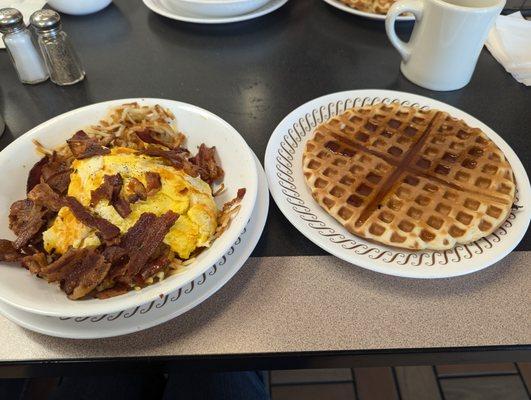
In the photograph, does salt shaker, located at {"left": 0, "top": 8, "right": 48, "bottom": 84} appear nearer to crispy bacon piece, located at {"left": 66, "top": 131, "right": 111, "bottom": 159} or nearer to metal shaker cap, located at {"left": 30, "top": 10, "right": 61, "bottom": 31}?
metal shaker cap, located at {"left": 30, "top": 10, "right": 61, "bottom": 31}

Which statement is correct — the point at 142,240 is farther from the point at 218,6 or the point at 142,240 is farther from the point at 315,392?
the point at 315,392

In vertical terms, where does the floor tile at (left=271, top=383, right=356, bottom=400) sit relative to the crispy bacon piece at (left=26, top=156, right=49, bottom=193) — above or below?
below

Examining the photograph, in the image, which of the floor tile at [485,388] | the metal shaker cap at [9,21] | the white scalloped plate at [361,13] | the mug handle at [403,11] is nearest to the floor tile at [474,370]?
the floor tile at [485,388]

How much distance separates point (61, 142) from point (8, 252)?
302 millimetres

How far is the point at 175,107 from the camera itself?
982mm

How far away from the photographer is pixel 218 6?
1.47 metres

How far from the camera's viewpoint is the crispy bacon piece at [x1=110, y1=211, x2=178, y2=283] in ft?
2.34

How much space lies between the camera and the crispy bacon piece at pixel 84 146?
861 millimetres

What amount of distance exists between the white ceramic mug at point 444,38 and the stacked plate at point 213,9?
0.53m

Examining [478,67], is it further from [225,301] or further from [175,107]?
[225,301]

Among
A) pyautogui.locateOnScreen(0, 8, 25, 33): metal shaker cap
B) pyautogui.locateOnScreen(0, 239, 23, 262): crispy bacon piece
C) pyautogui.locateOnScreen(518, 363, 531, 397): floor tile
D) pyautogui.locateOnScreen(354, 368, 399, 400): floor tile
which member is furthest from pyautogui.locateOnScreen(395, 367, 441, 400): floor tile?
pyautogui.locateOnScreen(0, 8, 25, 33): metal shaker cap

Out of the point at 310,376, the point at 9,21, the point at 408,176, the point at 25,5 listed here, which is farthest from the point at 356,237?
the point at 25,5

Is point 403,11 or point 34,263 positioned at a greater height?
point 403,11

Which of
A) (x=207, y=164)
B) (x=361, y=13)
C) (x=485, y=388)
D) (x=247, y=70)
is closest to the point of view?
(x=207, y=164)
